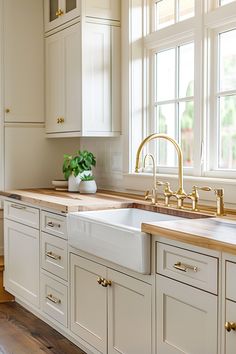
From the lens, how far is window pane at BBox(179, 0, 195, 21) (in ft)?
11.2

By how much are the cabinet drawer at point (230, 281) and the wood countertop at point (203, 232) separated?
59mm

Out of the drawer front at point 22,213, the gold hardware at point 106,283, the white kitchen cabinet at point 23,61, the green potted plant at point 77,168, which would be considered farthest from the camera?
the white kitchen cabinet at point 23,61

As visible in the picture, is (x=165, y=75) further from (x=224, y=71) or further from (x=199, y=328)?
(x=199, y=328)

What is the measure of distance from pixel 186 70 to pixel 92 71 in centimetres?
70

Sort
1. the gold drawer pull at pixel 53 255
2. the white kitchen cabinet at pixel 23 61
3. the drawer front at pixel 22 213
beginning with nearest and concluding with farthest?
1. the gold drawer pull at pixel 53 255
2. the drawer front at pixel 22 213
3. the white kitchen cabinet at pixel 23 61

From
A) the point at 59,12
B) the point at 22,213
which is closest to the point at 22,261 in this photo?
the point at 22,213

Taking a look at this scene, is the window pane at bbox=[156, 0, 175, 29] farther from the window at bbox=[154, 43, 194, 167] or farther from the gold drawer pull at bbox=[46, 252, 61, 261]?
the gold drawer pull at bbox=[46, 252, 61, 261]

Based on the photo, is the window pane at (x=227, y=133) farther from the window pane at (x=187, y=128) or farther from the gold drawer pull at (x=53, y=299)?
the gold drawer pull at (x=53, y=299)

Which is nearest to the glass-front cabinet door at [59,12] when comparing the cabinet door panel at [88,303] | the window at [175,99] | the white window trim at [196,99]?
the white window trim at [196,99]

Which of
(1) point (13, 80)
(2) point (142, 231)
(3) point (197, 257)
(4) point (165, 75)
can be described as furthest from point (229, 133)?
(1) point (13, 80)

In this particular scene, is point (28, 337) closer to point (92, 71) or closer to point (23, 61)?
point (92, 71)

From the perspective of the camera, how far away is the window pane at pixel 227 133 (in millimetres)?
3090

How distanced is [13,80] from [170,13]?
4.61ft

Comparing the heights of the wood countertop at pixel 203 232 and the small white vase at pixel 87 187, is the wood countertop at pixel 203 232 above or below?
below
